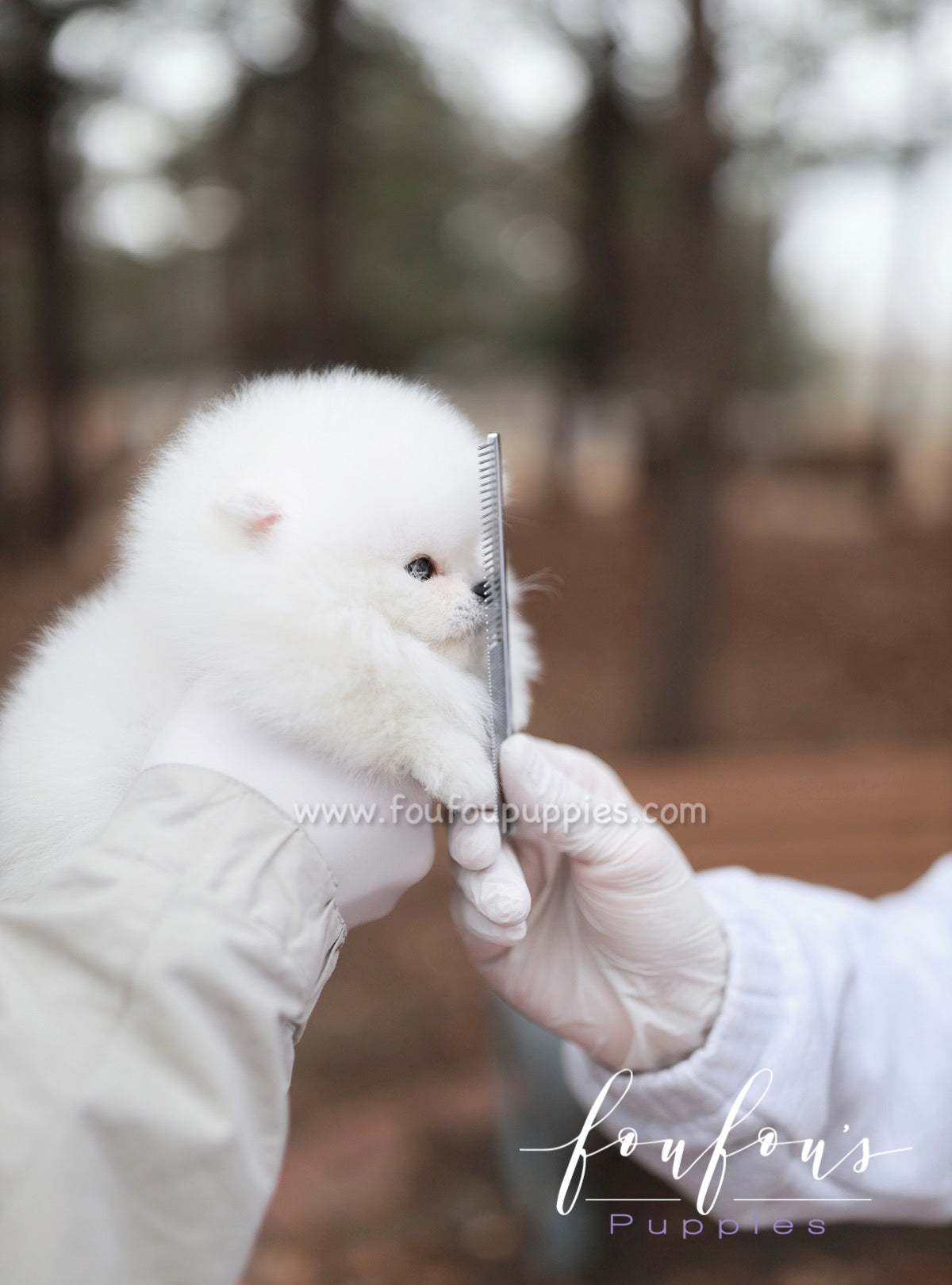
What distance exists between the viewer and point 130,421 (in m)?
9.16

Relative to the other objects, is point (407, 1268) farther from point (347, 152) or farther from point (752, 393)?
point (752, 393)

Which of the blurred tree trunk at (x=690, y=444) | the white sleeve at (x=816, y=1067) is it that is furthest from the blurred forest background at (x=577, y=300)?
the white sleeve at (x=816, y=1067)

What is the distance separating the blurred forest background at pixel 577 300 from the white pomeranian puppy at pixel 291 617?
76.3 inches

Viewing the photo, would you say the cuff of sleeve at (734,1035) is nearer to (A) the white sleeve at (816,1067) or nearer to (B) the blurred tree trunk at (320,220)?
(A) the white sleeve at (816,1067)

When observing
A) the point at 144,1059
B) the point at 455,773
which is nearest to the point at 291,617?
the point at 455,773

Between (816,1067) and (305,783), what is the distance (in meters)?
0.76

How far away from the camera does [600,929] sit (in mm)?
1262

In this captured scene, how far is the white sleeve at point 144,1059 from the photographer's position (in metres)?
0.69

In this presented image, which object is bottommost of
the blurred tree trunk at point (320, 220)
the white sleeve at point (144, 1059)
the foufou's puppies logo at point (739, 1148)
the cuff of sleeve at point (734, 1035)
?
the foufou's puppies logo at point (739, 1148)

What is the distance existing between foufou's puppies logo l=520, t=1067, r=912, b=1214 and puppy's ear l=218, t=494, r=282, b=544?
0.84 m

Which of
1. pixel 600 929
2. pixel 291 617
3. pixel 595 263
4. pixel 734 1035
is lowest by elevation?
pixel 734 1035

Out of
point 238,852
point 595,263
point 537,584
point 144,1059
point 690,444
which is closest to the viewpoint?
point 144,1059

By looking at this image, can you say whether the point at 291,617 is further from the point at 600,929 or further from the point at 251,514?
the point at 600,929

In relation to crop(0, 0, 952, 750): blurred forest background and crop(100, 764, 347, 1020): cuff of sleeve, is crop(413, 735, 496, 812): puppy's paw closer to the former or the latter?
crop(100, 764, 347, 1020): cuff of sleeve
